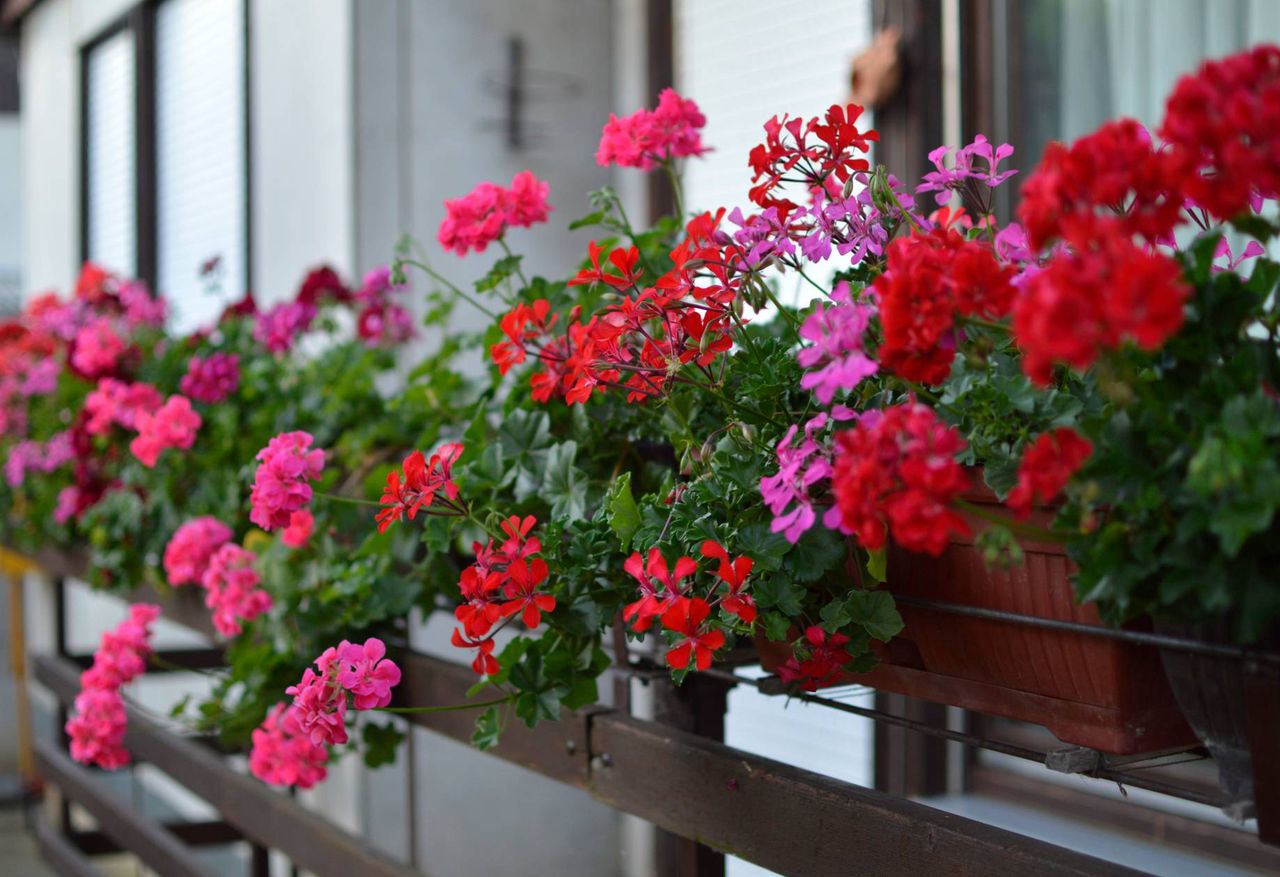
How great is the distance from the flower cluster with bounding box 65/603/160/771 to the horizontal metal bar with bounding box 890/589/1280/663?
0.89 metres

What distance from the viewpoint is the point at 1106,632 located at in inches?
25.0

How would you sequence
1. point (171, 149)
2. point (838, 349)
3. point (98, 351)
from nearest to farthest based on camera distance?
point (838, 349) < point (98, 351) < point (171, 149)

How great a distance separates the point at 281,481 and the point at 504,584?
189 mm

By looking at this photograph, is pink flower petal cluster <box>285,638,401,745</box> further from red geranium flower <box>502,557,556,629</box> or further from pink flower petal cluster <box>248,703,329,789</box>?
pink flower petal cluster <box>248,703,329,789</box>

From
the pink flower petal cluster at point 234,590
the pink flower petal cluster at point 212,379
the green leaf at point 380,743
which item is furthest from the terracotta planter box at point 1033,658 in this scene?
the pink flower petal cluster at point 212,379

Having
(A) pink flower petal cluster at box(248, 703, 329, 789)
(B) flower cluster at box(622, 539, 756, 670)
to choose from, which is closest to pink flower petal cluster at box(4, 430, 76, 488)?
(A) pink flower petal cluster at box(248, 703, 329, 789)

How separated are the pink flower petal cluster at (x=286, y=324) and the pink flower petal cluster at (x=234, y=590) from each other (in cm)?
52

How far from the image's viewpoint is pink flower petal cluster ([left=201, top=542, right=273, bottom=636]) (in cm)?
136

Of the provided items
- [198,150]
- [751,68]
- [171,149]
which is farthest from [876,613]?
[171,149]

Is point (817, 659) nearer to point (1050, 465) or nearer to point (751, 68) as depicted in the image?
point (1050, 465)

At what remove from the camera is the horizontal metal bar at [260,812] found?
55.9 inches

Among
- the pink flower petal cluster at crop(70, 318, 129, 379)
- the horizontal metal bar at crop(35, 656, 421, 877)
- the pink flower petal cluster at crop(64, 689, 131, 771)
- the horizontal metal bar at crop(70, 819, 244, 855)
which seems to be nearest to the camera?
the pink flower petal cluster at crop(64, 689, 131, 771)

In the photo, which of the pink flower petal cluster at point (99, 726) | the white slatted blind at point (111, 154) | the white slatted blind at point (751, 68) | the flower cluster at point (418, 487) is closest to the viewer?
the flower cluster at point (418, 487)

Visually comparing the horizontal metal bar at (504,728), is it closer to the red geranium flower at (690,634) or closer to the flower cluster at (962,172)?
the red geranium flower at (690,634)
